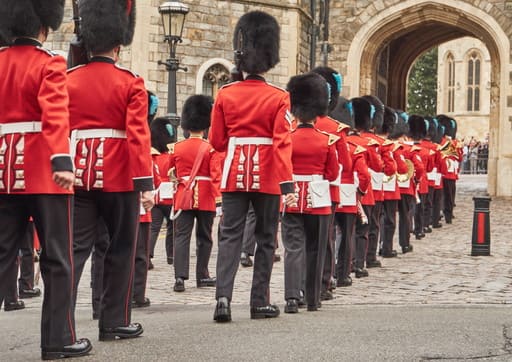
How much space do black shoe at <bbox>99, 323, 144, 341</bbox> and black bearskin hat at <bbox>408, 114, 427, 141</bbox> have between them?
11410 millimetres

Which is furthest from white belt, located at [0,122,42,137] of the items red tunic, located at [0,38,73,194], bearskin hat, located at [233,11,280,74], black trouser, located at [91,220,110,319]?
bearskin hat, located at [233,11,280,74]

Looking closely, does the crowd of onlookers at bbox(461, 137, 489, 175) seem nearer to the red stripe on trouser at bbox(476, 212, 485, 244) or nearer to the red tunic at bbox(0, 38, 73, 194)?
the red stripe on trouser at bbox(476, 212, 485, 244)

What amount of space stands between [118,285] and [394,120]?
769 centimetres

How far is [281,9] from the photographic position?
2438 centimetres

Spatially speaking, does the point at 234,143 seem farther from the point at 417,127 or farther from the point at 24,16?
the point at 417,127

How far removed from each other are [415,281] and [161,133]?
2.89 meters

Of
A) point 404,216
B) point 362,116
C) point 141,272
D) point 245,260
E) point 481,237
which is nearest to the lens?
point 141,272

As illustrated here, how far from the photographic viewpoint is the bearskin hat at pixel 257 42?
23.5ft

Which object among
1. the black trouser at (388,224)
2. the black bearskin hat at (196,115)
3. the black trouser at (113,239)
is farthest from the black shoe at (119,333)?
the black trouser at (388,224)

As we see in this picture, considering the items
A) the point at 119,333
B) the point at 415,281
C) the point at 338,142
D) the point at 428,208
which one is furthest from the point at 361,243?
the point at 428,208

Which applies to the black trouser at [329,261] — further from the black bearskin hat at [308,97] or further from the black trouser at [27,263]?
the black trouser at [27,263]

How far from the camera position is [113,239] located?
5797mm

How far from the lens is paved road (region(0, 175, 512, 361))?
5.52 metres

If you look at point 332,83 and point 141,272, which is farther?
point 332,83
